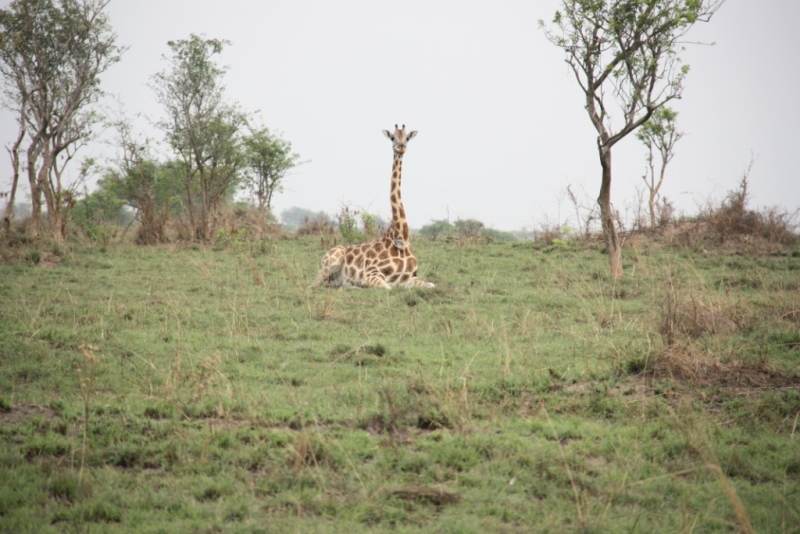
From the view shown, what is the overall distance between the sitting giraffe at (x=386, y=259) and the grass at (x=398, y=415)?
2069 millimetres

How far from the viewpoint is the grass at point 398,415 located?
4809 mm

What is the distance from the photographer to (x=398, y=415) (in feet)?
20.0

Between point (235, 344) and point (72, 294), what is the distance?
445cm

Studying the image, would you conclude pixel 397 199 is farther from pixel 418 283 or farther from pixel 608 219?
pixel 608 219

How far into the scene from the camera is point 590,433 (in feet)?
19.5

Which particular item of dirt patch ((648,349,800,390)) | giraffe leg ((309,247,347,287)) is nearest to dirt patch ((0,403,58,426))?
dirt patch ((648,349,800,390))

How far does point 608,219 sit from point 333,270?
520 cm

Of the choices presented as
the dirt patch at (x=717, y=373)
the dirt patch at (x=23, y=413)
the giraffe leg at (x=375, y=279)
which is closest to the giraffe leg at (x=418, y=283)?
the giraffe leg at (x=375, y=279)

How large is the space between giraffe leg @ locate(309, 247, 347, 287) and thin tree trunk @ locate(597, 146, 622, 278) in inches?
193

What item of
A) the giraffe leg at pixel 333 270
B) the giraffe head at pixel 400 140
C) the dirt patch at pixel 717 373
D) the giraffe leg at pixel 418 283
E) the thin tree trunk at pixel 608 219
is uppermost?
the giraffe head at pixel 400 140

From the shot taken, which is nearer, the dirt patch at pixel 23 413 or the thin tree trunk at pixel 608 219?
the dirt patch at pixel 23 413

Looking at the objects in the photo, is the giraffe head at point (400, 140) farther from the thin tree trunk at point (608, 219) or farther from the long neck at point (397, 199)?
the thin tree trunk at point (608, 219)

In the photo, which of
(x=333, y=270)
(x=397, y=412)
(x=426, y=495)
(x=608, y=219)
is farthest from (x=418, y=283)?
(x=426, y=495)

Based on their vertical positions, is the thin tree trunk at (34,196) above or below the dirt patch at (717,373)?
above
